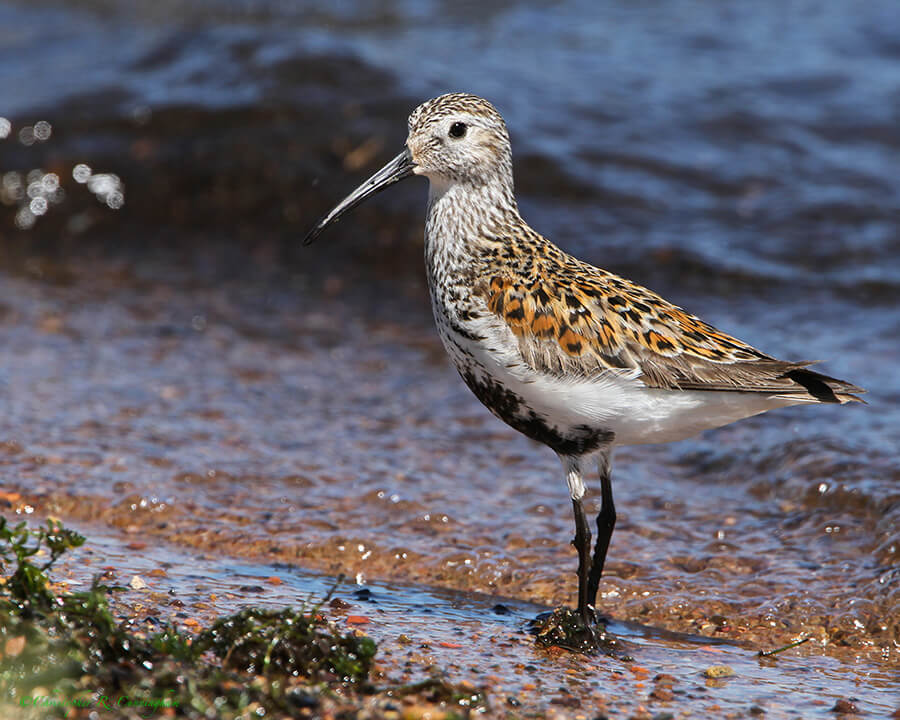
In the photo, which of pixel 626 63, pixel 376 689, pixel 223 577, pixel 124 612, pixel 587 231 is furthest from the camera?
pixel 626 63

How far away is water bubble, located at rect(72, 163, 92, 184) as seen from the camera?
464 inches

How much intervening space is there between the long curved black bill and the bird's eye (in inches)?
9.6

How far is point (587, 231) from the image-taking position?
35.6ft

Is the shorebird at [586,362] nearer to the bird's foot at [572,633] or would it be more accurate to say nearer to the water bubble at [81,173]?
the bird's foot at [572,633]

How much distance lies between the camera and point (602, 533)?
5.73 meters

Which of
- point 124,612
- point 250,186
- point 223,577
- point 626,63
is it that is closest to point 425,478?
point 223,577

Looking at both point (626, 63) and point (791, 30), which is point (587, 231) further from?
point (791, 30)

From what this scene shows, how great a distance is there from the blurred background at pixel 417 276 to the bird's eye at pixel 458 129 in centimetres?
211

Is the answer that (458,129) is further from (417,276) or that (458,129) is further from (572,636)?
(417,276)

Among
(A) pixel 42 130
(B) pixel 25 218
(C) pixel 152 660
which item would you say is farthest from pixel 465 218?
(A) pixel 42 130

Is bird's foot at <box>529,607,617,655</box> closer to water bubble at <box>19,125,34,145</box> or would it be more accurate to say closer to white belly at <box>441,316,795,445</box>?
white belly at <box>441,316,795,445</box>

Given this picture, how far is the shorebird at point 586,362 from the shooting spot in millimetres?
5230

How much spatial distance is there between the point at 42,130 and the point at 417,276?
4.31 m

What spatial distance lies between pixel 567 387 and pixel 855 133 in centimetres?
810
